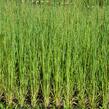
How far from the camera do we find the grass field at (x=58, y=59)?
3.15 m

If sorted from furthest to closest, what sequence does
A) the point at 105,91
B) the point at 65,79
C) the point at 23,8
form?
the point at 23,8, the point at 65,79, the point at 105,91

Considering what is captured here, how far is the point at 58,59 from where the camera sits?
3205 millimetres

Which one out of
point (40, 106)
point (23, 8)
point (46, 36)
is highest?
point (23, 8)

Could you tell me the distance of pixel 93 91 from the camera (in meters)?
3.09

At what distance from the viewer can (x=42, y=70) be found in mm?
3369

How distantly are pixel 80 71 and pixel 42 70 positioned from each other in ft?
1.38

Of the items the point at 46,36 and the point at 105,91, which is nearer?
the point at 105,91

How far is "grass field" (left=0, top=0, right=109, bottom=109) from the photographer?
3.15 meters

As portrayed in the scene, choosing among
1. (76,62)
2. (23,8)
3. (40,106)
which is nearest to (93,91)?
(76,62)

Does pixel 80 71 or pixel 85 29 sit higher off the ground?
pixel 85 29

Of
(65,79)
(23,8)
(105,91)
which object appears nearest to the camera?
(105,91)

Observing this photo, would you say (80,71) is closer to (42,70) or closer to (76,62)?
(76,62)

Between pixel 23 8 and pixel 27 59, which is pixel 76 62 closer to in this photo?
pixel 27 59

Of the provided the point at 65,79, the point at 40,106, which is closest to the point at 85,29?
the point at 65,79
